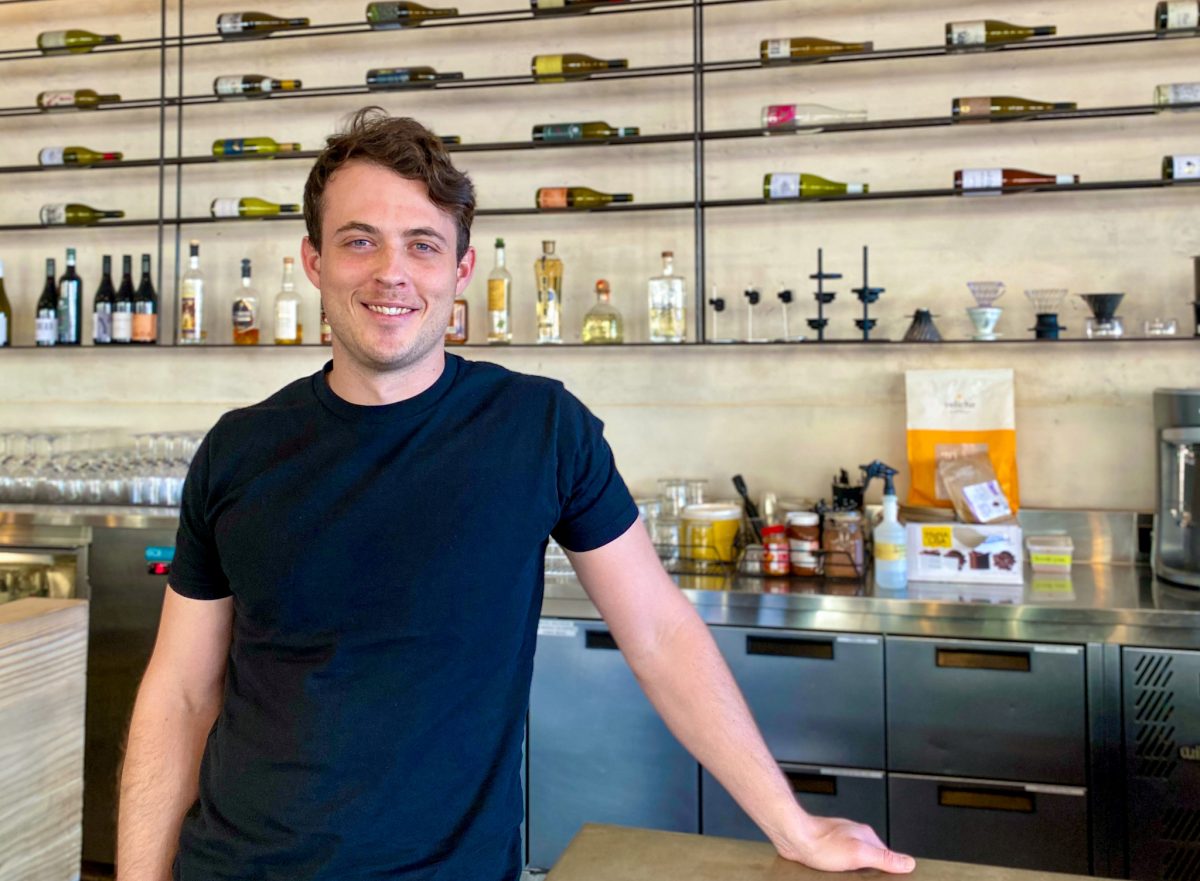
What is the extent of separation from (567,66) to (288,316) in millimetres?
1208

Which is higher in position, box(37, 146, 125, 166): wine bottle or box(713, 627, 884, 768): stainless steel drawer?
box(37, 146, 125, 166): wine bottle

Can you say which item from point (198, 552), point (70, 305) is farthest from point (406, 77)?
point (198, 552)

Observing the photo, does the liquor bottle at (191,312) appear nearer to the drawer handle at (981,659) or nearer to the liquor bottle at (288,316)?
the liquor bottle at (288,316)

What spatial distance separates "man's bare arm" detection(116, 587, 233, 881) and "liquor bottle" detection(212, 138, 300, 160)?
2449 mm

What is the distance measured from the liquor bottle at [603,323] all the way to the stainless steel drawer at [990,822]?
1489 millimetres

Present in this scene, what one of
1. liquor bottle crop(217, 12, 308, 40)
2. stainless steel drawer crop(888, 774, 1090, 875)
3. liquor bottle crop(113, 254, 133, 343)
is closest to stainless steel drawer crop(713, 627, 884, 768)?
stainless steel drawer crop(888, 774, 1090, 875)

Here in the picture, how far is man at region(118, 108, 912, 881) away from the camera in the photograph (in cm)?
117

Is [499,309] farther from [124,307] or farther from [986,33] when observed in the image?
[986,33]

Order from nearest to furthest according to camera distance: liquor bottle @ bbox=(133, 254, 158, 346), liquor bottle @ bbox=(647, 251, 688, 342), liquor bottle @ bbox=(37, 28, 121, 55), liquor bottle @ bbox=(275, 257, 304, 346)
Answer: liquor bottle @ bbox=(647, 251, 688, 342) → liquor bottle @ bbox=(275, 257, 304, 346) → liquor bottle @ bbox=(133, 254, 158, 346) → liquor bottle @ bbox=(37, 28, 121, 55)

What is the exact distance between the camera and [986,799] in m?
2.31

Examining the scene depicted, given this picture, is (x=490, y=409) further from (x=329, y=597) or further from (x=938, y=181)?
(x=938, y=181)

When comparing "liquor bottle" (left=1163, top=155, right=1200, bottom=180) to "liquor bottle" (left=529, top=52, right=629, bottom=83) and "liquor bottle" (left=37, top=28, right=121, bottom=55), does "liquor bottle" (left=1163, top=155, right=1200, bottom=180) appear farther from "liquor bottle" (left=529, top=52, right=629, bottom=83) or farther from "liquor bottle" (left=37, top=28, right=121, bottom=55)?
"liquor bottle" (left=37, top=28, right=121, bottom=55)

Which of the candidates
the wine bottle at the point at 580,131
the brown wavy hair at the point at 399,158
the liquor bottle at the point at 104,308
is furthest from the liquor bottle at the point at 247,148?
the brown wavy hair at the point at 399,158

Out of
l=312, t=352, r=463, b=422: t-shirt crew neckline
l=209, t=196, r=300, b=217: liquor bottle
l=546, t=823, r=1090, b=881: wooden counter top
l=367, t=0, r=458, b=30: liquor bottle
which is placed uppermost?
l=367, t=0, r=458, b=30: liquor bottle
